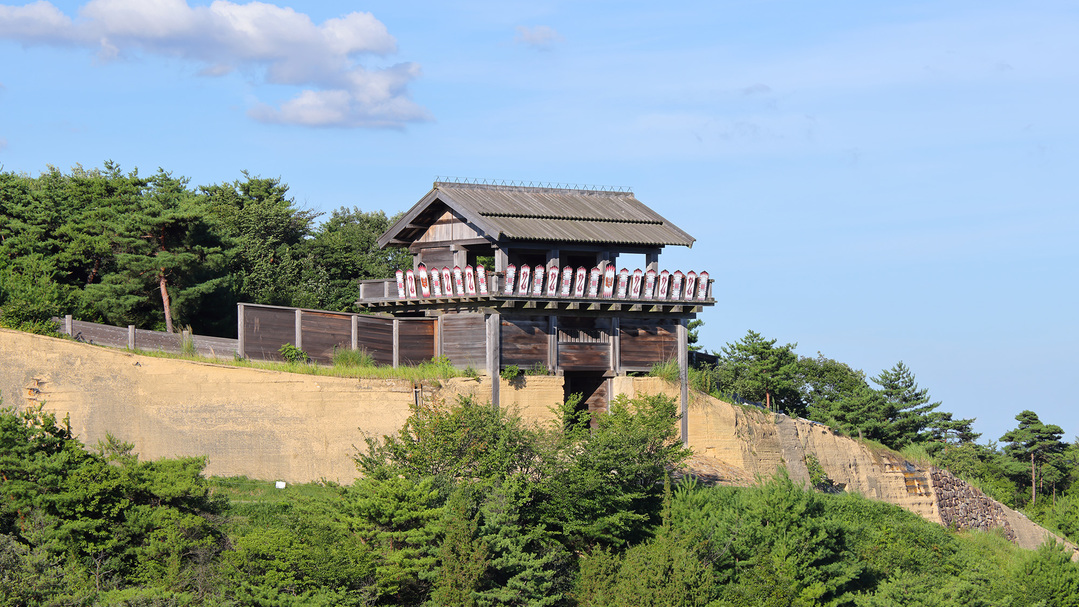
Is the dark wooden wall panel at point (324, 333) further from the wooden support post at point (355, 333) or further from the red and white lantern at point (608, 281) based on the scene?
the red and white lantern at point (608, 281)

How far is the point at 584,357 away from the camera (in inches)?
1665

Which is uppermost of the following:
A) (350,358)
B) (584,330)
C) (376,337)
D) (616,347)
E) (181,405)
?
(584,330)

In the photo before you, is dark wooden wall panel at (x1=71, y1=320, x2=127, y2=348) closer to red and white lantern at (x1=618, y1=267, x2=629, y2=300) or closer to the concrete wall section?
the concrete wall section

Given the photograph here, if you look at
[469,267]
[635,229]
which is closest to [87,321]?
[469,267]

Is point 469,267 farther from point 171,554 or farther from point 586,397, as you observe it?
point 171,554

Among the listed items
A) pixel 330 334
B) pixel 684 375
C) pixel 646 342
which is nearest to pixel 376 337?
pixel 330 334

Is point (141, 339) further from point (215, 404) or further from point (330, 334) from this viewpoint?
point (330, 334)

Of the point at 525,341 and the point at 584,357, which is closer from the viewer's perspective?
the point at 525,341

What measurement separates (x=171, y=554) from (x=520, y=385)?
13.5m

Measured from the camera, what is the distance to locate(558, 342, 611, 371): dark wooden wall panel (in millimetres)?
41875

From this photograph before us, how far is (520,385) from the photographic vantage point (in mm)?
40406

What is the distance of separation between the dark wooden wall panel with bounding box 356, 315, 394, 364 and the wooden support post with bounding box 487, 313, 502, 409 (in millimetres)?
3041

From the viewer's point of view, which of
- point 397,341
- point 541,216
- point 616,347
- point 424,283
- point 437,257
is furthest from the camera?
point 437,257

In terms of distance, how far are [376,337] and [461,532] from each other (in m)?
9.95
